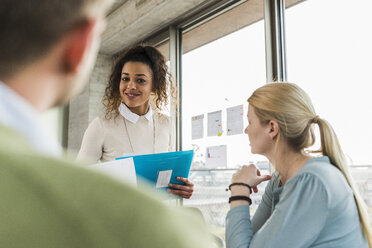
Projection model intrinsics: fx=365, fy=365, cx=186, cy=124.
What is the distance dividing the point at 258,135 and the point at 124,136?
2.44 ft

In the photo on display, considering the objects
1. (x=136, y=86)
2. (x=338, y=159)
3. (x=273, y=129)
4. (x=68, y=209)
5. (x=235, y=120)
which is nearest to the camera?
(x=68, y=209)

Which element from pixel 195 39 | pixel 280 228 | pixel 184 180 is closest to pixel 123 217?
pixel 280 228

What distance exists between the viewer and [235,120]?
288cm

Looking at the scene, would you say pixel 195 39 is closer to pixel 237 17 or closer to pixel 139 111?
pixel 237 17

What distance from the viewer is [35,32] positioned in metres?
0.32

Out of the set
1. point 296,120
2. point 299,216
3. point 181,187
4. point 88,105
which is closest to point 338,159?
point 296,120

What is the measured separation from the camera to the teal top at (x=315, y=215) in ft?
3.91

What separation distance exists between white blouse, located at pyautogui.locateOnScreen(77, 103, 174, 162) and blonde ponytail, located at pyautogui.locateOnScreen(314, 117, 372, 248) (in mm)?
897

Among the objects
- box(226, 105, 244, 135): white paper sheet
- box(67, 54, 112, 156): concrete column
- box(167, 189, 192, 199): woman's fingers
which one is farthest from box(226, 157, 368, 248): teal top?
box(67, 54, 112, 156): concrete column

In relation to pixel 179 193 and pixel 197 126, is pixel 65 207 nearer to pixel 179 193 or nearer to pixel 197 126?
pixel 179 193

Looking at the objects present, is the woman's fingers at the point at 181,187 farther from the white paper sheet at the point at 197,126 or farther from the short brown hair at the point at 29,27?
the white paper sheet at the point at 197,126

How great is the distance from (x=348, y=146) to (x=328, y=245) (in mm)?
1043

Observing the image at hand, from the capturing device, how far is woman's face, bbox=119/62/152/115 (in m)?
1.93

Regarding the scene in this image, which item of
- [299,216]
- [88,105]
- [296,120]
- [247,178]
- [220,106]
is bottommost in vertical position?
[299,216]
